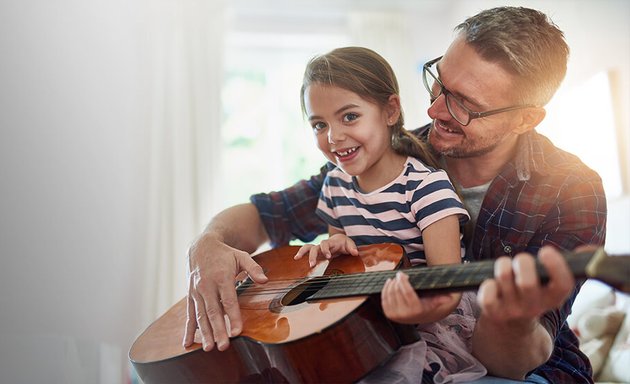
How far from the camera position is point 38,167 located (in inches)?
62.0

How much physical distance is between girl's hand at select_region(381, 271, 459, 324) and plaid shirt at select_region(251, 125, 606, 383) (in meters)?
0.44

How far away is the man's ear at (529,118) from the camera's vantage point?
145 cm

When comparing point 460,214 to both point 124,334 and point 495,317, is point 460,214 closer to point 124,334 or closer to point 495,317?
point 495,317

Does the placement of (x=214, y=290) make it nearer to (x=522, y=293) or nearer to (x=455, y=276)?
(x=455, y=276)

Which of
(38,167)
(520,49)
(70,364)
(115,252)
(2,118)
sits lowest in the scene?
(70,364)

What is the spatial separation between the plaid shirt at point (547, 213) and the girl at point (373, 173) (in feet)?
0.48

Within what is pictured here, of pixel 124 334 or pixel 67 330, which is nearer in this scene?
pixel 67 330

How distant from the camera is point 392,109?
4.99 feet

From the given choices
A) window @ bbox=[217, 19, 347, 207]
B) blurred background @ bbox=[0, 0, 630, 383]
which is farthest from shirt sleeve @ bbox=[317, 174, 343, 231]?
window @ bbox=[217, 19, 347, 207]

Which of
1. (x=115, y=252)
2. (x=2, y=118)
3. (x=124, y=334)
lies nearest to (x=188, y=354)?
(x=2, y=118)

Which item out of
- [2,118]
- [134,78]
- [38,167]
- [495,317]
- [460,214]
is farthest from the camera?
[134,78]

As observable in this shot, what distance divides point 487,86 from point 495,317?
2.43 ft

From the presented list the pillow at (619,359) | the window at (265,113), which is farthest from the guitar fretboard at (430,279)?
the window at (265,113)

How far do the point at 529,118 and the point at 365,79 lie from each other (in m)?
0.41
